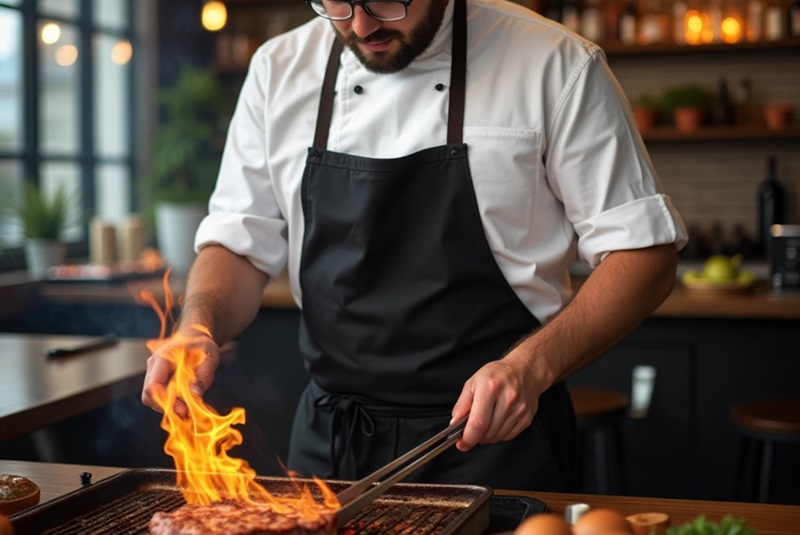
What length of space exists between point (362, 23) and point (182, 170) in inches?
132

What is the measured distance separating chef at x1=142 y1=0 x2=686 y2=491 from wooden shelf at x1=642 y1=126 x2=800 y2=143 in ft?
11.2

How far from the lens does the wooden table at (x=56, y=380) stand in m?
2.17

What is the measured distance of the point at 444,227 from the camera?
1.91 meters

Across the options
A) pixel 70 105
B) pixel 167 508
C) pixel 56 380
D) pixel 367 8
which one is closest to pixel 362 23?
pixel 367 8

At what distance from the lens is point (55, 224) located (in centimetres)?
448

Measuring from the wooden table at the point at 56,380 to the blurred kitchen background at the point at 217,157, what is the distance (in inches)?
11.0

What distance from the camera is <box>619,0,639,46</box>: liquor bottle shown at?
533 cm

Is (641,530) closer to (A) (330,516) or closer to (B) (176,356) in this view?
(A) (330,516)

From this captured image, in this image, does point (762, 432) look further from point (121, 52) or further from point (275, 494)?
point (121, 52)

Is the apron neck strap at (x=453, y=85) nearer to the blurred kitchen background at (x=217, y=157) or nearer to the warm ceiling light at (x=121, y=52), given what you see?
the blurred kitchen background at (x=217, y=157)

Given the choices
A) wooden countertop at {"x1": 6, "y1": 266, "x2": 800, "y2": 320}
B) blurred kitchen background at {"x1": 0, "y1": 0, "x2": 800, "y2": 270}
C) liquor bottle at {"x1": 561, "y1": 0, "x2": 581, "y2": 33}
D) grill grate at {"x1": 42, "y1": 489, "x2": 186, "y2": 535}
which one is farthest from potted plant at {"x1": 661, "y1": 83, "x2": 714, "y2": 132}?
grill grate at {"x1": 42, "y1": 489, "x2": 186, "y2": 535}

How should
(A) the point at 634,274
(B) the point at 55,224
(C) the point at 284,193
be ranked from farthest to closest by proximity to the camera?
(B) the point at 55,224, (C) the point at 284,193, (A) the point at 634,274

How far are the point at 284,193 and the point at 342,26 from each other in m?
0.38

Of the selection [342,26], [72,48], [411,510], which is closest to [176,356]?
[411,510]
